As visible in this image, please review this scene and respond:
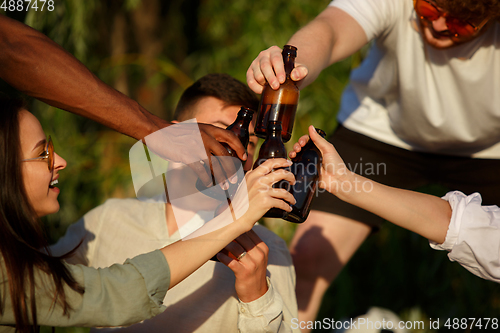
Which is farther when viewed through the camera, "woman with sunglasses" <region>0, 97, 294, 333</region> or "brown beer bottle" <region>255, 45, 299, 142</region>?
"brown beer bottle" <region>255, 45, 299, 142</region>

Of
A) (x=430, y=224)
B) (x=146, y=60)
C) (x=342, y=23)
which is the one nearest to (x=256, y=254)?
(x=430, y=224)

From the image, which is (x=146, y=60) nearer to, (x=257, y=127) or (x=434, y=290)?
(x=257, y=127)

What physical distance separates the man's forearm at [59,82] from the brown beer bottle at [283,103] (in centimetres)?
28

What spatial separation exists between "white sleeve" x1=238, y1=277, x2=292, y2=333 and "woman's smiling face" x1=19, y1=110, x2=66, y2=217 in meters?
0.66

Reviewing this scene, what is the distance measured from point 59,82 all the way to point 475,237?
4.15 feet

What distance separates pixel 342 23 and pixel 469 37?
17.5 inches

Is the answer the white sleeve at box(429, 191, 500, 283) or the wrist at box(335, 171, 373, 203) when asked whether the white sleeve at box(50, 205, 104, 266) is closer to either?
the wrist at box(335, 171, 373, 203)

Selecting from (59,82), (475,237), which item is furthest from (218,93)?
(475,237)

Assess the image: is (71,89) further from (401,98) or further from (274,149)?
(401,98)

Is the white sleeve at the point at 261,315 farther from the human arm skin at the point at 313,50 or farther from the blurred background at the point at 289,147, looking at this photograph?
the blurred background at the point at 289,147

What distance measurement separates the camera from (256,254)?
49.4 inches

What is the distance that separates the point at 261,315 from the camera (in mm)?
1276

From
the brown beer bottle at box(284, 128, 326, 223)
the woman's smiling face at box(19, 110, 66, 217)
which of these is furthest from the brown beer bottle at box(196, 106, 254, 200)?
the woman's smiling face at box(19, 110, 66, 217)

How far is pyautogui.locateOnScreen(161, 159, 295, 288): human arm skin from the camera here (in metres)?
1.07
